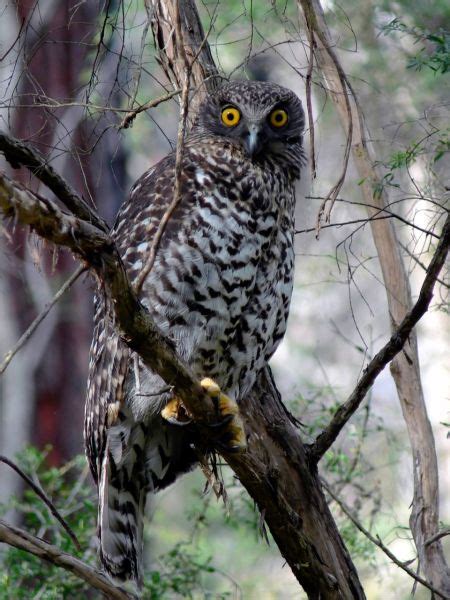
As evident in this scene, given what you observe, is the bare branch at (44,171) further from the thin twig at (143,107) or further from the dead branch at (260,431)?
the thin twig at (143,107)

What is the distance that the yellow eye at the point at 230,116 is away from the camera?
401cm

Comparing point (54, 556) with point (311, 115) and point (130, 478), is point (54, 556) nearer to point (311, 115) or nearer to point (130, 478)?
point (130, 478)

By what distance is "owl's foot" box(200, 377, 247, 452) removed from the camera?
128 inches

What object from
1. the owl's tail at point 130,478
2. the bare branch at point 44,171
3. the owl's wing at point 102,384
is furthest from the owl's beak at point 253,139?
the bare branch at point 44,171

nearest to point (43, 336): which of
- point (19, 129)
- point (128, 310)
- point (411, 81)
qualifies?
point (19, 129)

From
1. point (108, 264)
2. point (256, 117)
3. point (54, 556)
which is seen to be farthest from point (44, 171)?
point (256, 117)

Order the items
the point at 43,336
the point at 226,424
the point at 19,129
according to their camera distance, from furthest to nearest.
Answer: the point at 43,336, the point at 19,129, the point at 226,424

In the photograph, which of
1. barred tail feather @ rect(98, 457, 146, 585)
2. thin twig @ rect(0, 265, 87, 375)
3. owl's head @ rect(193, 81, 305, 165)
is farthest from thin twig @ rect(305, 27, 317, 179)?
barred tail feather @ rect(98, 457, 146, 585)

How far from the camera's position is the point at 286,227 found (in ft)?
12.5

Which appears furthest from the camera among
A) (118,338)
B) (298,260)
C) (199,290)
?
(298,260)

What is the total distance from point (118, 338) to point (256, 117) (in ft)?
3.62

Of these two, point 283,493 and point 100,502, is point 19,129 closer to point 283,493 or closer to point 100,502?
point 100,502

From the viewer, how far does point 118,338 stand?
3.63m

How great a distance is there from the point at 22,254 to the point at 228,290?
4.38m
